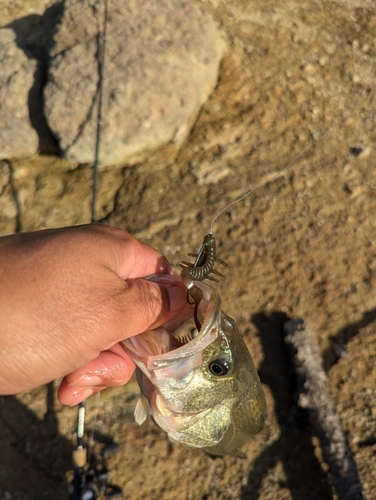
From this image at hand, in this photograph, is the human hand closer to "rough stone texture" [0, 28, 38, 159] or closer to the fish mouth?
the fish mouth

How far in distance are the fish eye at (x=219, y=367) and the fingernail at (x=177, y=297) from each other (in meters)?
0.34

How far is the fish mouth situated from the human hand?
0.36 ft

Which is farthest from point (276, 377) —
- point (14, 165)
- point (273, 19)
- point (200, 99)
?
point (273, 19)

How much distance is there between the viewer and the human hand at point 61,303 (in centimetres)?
214

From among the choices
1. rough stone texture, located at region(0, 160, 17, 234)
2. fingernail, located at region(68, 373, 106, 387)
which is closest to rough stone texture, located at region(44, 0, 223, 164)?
rough stone texture, located at region(0, 160, 17, 234)

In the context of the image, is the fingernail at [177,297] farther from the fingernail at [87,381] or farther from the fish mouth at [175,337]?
the fingernail at [87,381]

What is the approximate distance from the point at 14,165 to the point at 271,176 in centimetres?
259

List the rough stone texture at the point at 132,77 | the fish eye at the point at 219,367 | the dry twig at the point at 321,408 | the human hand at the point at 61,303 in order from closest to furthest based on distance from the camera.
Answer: the human hand at the point at 61,303
the fish eye at the point at 219,367
the dry twig at the point at 321,408
the rough stone texture at the point at 132,77

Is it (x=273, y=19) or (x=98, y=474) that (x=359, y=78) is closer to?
(x=273, y=19)

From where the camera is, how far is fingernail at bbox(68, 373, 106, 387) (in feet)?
9.36

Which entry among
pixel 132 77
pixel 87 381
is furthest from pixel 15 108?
pixel 87 381

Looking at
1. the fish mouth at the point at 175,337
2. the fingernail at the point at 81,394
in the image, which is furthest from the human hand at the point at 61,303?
the fingernail at the point at 81,394

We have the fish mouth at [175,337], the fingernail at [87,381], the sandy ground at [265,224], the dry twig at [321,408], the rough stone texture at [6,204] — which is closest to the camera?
the fish mouth at [175,337]

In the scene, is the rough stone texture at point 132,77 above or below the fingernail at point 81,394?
above
